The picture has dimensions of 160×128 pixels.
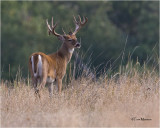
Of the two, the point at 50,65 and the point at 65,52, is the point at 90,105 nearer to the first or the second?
the point at 50,65

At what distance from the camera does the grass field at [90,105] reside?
6844 mm

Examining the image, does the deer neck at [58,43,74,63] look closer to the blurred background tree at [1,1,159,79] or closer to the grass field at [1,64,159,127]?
the grass field at [1,64,159,127]

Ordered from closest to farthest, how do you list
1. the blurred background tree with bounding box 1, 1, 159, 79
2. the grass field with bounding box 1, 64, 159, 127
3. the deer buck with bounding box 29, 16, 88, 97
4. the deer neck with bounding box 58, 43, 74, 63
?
1. the grass field with bounding box 1, 64, 159, 127
2. the deer buck with bounding box 29, 16, 88, 97
3. the deer neck with bounding box 58, 43, 74, 63
4. the blurred background tree with bounding box 1, 1, 159, 79

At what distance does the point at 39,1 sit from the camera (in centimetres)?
3612

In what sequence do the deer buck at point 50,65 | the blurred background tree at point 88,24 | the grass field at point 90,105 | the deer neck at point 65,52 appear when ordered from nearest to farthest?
the grass field at point 90,105 → the deer buck at point 50,65 → the deer neck at point 65,52 → the blurred background tree at point 88,24

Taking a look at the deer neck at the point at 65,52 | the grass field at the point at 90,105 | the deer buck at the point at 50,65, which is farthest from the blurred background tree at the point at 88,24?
the grass field at the point at 90,105

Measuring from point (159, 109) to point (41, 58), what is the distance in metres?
3.20

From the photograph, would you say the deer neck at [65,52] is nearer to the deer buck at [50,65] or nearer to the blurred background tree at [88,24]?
the deer buck at [50,65]

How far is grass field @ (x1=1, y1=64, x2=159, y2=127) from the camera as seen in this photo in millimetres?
6844

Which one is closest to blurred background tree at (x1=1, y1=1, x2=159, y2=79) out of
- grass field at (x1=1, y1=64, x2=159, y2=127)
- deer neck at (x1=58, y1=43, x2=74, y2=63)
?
deer neck at (x1=58, y1=43, x2=74, y2=63)

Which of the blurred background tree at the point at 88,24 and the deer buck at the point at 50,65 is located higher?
the deer buck at the point at 50,65

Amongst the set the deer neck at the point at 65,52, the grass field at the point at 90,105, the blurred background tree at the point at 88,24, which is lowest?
the blurred background tree at the point at 88,24

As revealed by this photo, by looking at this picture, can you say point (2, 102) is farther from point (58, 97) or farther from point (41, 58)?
point (41, 58)

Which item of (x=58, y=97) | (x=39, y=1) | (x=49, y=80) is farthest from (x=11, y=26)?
(x=58, y=97)
